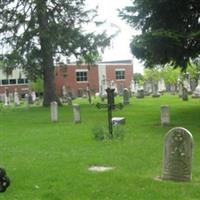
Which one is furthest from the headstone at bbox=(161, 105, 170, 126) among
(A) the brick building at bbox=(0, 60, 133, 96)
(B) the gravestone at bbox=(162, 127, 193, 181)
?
(A) the brick building at bbox=(0, 60, 133, 96)

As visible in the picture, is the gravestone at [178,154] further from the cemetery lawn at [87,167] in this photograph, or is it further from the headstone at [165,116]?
the headstone at [165,116]

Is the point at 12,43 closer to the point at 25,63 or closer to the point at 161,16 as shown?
the point at 25,63

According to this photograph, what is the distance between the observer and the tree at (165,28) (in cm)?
2056

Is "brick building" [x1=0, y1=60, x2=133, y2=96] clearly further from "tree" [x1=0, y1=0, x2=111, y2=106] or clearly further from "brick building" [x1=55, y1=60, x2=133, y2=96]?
"tree" [x1=0, y1=0, x2=111, y2=106]

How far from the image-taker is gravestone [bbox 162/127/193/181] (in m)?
9.27

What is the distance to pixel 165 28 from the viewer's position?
21375 mm

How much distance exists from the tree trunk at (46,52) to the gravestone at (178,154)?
94.4 ft

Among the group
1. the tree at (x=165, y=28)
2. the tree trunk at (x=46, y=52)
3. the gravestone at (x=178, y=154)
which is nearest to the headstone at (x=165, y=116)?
the tree at (x=165, y=28)

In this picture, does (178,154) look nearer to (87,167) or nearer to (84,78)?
(87,167)

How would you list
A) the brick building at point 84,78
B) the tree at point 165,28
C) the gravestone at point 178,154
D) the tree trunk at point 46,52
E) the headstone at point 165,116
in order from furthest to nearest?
the brick building at point 84,78 → the tree trunk at point 46,52 → the tree at point 165,28 → the headstone at point 165,116 → the gravestone at point 178,154

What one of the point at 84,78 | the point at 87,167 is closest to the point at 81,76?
the point at 84,78

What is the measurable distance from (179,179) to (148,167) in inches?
58.9

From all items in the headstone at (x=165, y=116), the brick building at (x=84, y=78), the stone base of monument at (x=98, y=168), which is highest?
the brick building at (x=84, y=78)

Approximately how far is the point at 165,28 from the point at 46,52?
1920 centimetres
